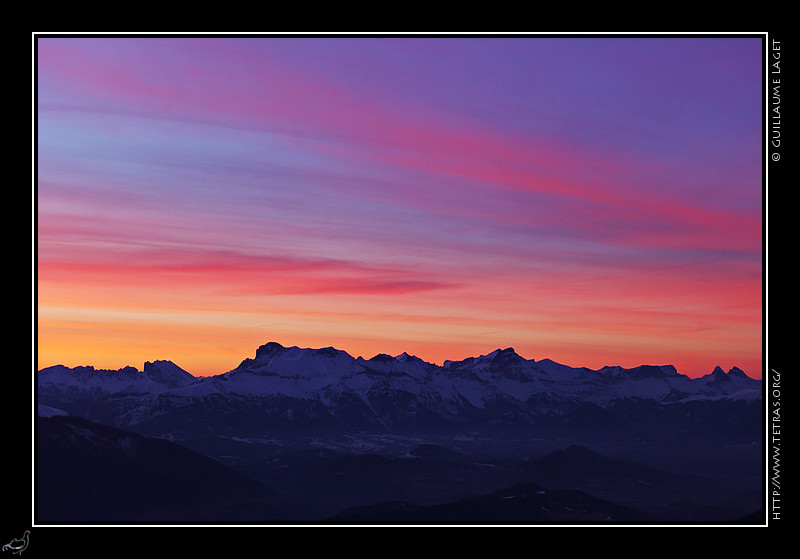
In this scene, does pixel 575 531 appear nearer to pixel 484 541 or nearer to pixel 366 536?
pixel 484 541
